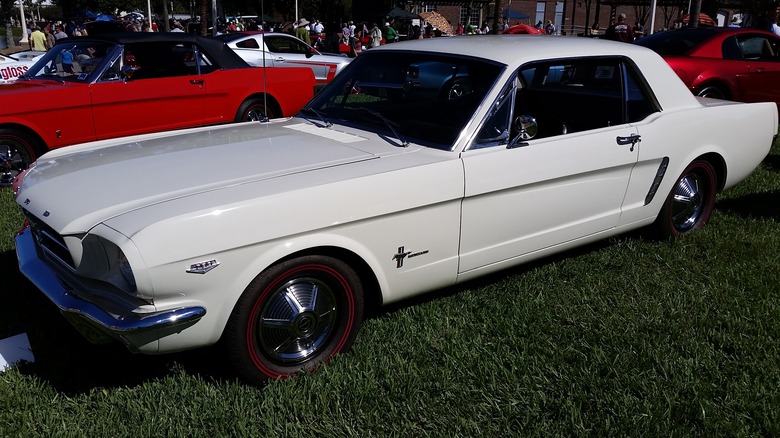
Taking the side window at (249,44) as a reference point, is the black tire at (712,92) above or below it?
below

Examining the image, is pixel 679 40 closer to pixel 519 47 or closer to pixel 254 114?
pixel 254 114

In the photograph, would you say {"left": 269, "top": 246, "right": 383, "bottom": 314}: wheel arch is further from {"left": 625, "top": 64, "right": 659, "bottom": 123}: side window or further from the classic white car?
{"left": 625, "top": 64, "right": 659, "bottom": 123}: side window

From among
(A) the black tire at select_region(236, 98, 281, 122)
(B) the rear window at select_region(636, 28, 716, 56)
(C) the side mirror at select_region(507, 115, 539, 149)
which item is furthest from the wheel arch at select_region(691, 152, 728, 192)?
(A) the black tire at select_region(236, 98, 281, 122)

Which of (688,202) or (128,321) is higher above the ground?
(128,321)

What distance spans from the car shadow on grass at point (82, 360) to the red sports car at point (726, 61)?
7.10 m

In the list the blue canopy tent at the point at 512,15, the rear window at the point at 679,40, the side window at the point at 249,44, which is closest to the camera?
the rear window at the point at 679,40

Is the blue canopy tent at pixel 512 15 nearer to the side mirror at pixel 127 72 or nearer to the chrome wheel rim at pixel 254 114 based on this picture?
the chrome wheel rim at pixel 254 114

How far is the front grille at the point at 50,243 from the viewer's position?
286cm

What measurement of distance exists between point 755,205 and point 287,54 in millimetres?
9388

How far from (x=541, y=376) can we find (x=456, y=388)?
1.35 ft

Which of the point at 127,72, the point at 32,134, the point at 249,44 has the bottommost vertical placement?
the point at 32,134

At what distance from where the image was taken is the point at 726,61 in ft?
27.7

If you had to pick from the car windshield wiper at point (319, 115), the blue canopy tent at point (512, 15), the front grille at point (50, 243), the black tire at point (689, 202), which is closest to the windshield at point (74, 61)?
the car windshield wiper at point (319, 115)

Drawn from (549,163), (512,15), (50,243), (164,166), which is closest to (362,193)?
(164,166)
